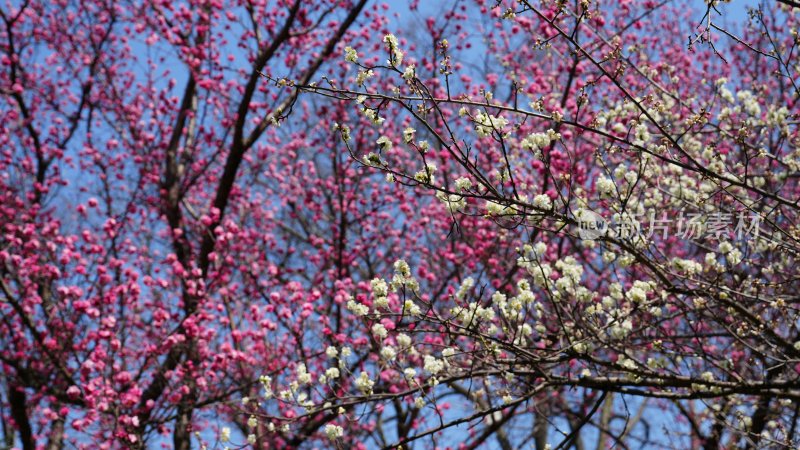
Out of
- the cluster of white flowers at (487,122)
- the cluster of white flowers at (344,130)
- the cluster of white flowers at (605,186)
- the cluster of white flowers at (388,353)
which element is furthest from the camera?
the cluster of white flowers at (388,353)

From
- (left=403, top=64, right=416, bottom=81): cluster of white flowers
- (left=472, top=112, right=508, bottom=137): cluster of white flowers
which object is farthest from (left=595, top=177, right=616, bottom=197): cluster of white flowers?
(left=403, top=64, right=416, bottom=81): cluster of white flowers

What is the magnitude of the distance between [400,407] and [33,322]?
14.5 ft

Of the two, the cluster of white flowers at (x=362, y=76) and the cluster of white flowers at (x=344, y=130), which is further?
the cluster of white flowers at (x=362, y=76)

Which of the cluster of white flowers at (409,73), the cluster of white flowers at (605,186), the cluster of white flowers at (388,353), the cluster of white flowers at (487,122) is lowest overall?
the cluster of white flowers at (388,353)

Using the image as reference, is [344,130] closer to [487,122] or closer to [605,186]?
[487,122]

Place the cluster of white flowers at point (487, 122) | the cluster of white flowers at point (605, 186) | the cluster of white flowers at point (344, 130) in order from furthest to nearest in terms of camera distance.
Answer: the cluster of white flowers at point (605, 186), the cluster of white flowers at point (487, 122), the cluster of white flowers at point (344, 130)

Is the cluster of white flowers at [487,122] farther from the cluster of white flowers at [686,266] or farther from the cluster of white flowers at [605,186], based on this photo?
the cluster of white flowers at [686,266]

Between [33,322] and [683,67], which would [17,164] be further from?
[683,67]

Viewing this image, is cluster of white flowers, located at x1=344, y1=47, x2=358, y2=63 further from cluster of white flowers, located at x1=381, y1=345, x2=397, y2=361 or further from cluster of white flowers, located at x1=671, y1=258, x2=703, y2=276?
cluster of white flowers, located at x1=671, y1=258, x2=703, y2=276

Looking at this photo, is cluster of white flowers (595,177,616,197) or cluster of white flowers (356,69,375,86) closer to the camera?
cluster of white flowers (356,69,375,86)

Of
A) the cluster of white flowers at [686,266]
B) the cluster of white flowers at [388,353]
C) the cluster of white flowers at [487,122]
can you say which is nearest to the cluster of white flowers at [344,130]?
the cluster of white flowers at [487,122]

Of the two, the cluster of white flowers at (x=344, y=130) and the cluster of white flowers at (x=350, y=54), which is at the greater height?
the cluster of white flowers at (x=350, y=54)

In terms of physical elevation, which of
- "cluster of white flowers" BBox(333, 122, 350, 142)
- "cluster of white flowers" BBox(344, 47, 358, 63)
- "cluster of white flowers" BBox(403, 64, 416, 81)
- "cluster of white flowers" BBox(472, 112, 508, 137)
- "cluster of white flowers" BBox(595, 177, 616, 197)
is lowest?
"cluster of white flowers" BBox(333, 122, 350, 142)

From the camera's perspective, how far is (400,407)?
916 cm
